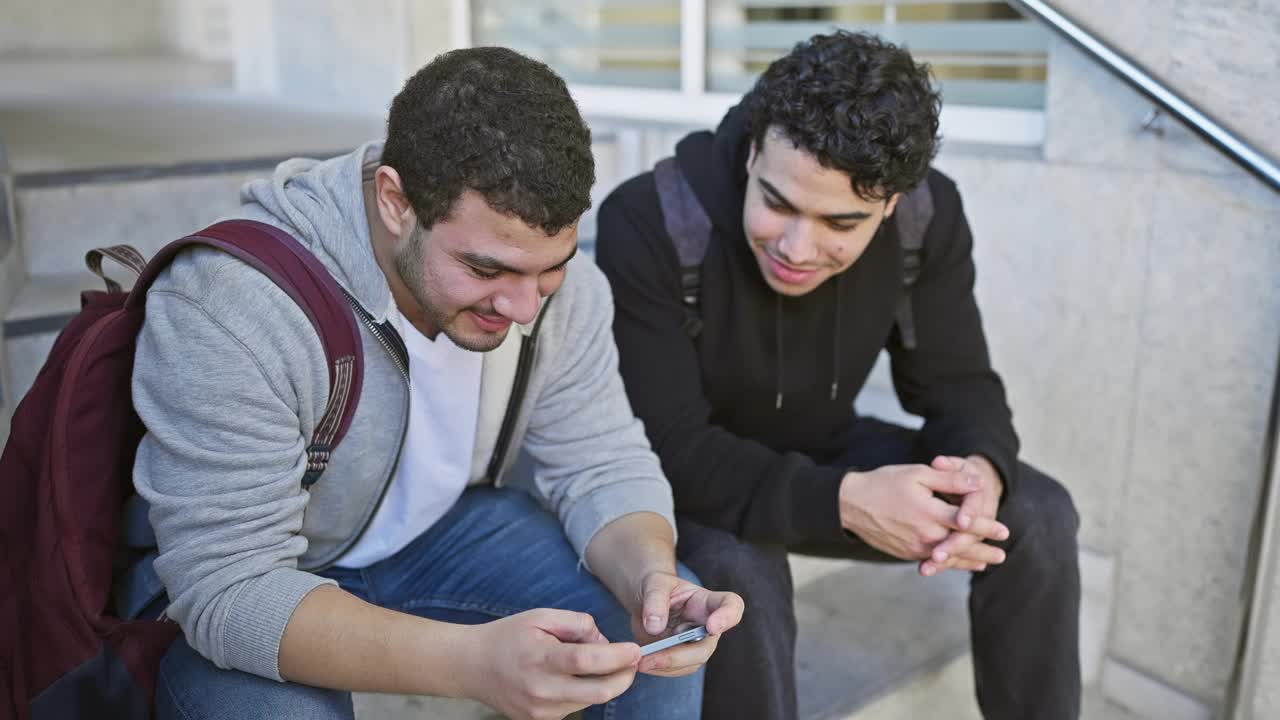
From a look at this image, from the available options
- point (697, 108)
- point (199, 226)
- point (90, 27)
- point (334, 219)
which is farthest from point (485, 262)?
point (90, 27)

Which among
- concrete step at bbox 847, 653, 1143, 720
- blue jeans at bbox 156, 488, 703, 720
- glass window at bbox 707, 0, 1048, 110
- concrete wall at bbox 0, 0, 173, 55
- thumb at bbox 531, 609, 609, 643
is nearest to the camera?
thumb at bbox 531, 609, 609, 643

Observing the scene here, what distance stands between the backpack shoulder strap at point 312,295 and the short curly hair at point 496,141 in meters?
0.17

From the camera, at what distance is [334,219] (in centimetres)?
159

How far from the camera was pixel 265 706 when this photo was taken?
1.43m

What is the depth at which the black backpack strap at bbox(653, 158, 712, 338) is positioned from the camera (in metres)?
2.10

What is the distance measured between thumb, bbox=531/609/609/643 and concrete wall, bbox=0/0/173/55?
7.74 metres

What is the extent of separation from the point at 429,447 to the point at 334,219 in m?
0.36

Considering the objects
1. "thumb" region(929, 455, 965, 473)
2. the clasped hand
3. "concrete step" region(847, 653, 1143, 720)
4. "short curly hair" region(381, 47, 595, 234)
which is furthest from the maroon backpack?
"concrete step" region(847, 653, 1143, 720)

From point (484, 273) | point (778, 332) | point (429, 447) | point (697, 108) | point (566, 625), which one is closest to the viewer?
point (566, 625)

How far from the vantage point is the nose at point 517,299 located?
59.6 inches

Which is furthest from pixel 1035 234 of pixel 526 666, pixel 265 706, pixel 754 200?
pixel 265 706

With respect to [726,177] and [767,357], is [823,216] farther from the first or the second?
[767,357]

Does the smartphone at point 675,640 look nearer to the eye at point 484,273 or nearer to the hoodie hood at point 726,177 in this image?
the eye at point 484,273

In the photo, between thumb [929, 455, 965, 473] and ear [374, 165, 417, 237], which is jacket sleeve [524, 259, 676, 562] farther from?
thumb [929, 455, 965, 473]
